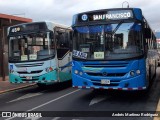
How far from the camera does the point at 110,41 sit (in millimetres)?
10367

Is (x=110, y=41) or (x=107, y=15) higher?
(x=107, y=15)

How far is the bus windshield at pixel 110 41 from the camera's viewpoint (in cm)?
1016

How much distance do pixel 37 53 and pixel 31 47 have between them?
414 mm

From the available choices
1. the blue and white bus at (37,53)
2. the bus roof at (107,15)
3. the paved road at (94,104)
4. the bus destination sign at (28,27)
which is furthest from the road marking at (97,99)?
the bus destination sign at (28,27)

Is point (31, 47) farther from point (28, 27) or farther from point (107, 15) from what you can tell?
point (107, 15)

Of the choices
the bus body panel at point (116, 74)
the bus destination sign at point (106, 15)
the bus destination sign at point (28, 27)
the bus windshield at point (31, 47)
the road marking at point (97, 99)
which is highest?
the bus destination sign at point (106, 15)

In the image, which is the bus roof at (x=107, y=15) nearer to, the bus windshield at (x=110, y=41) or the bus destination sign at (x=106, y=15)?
the bus destination sign at (x=106, y=15)

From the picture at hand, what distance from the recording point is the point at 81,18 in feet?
36.2

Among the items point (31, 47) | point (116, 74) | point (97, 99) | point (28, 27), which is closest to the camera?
point (116, 74)

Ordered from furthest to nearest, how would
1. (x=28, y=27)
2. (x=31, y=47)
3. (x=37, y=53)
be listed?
(x=28, y=27), (x=31, y=47), (x=37, y=53)

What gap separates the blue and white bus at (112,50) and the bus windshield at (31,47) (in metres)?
3.04

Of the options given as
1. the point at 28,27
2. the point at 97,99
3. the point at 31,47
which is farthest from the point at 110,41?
the point at 28,27

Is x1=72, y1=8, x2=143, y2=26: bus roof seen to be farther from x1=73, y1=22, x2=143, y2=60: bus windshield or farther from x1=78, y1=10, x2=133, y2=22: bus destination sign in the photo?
x1=73, y1=22, x2=143, y2=60: bus windshield

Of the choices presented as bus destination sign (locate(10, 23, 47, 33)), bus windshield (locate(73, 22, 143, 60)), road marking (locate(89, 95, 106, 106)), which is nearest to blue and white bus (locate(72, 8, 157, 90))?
bus windshield (locate(73, 22, 143, 60))
